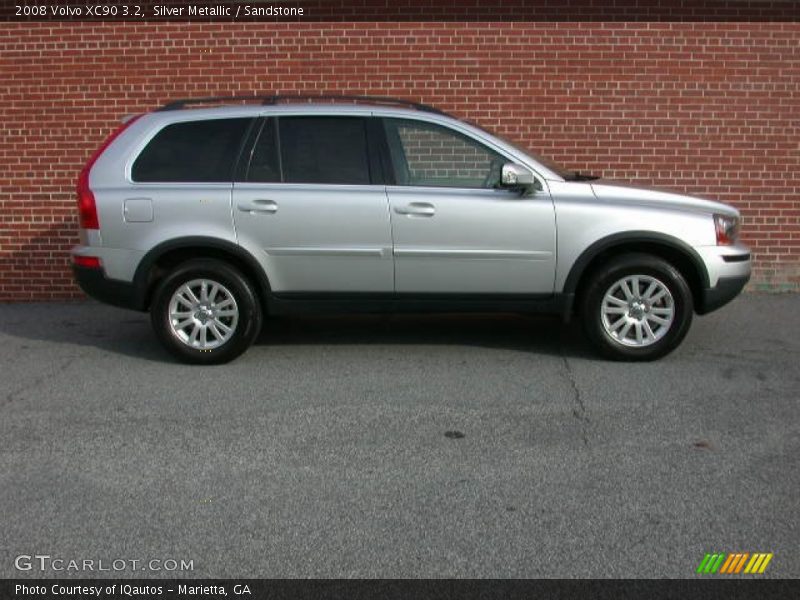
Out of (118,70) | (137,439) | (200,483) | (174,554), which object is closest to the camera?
(174,554)

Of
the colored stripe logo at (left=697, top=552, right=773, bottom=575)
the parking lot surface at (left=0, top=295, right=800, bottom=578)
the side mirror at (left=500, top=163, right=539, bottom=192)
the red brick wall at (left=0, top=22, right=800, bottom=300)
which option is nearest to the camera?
the colored stripe logo at (left=697, top=552, right=773, bottom=575)

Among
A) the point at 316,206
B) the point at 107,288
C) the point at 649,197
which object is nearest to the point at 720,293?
the point at 649,197

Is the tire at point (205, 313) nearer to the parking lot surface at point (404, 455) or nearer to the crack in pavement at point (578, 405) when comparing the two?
the parking lot surface at point (404, 455)

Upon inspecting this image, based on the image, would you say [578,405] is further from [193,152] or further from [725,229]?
[193,152]

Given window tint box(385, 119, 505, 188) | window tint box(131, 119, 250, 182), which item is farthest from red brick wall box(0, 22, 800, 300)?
window tint box(131, 119, 250, 182)

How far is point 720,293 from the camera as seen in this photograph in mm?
6875

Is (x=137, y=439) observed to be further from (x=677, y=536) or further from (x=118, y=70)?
(x=118, y=70)

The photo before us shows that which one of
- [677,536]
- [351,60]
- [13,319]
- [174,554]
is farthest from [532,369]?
[13,319]

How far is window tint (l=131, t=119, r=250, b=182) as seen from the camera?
22.6ft

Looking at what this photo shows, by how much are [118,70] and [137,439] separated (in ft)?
17.2

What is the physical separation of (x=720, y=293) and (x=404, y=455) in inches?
119

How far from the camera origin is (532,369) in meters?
6.78

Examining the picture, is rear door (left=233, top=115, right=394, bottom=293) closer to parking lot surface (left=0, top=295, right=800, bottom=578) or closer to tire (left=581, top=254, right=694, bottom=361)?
parking lot surface (left=0, top=295, right=800, bottom=578)

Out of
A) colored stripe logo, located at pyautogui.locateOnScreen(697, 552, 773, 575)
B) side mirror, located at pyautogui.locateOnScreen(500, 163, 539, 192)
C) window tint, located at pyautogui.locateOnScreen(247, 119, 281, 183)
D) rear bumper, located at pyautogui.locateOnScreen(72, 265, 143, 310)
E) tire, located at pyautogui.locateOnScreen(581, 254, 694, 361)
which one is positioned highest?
window tint, located at pyautogui.locateOnScreen(247, 119, 281, 183)
